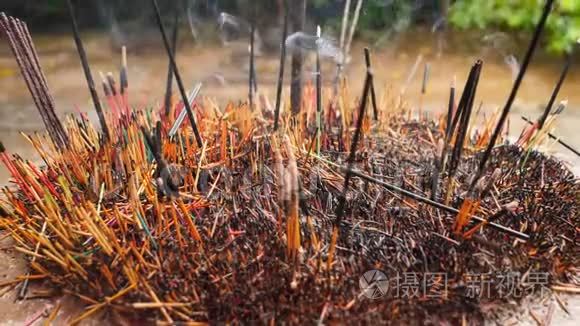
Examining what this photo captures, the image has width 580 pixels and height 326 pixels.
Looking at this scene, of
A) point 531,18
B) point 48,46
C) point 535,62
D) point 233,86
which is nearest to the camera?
point 531,18

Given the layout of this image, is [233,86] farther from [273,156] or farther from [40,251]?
[40,251]

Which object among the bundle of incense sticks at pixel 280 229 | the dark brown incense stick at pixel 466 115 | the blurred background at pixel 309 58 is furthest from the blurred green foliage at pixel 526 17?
the dark brown incense stick at pixel 466 115

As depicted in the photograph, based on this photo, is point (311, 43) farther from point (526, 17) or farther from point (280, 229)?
point (526, 17)

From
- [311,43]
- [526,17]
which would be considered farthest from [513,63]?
[526,17]

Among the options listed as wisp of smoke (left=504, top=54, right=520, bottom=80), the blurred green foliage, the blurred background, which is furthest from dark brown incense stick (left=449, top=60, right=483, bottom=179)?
the blurred green foliage

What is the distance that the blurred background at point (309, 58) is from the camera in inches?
105

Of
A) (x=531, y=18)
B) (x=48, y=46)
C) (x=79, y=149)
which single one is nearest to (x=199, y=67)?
(x=48, y=46)

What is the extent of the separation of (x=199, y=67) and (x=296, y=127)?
225cm

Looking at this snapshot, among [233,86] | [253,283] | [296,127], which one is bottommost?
[233,86]

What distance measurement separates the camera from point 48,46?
3.84 m

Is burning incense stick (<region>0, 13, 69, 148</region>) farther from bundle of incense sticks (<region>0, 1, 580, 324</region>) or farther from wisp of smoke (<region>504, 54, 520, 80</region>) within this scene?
wisp of smoke (<region>504, 54, 520, 80</region>)

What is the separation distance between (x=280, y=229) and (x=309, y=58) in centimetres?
191

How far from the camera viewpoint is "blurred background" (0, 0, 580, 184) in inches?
105

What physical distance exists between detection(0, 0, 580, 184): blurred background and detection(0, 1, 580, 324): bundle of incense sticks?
125 cm
